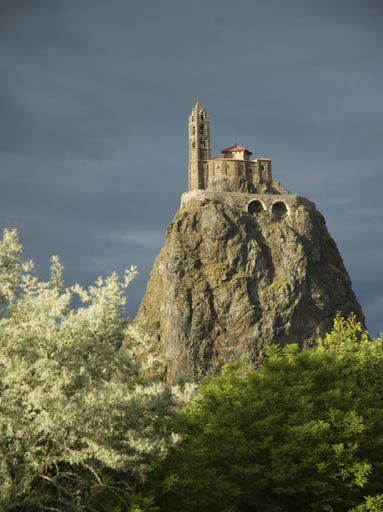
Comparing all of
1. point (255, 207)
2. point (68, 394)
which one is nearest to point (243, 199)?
point (255, 207)

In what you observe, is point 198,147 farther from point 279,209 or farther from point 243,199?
point 279,209

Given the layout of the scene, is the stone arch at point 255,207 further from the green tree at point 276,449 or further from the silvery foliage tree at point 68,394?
the silvery foliage tree at point 68,394

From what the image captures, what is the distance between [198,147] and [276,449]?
126539mm

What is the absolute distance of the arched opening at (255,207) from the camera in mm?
155000

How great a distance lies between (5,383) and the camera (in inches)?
1085

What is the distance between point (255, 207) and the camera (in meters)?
156

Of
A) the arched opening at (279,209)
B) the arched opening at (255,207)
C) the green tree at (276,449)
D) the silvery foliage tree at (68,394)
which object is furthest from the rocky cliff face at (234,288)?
the silvery foliage tree at (68,394)

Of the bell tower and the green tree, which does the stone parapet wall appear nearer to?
the bell tower

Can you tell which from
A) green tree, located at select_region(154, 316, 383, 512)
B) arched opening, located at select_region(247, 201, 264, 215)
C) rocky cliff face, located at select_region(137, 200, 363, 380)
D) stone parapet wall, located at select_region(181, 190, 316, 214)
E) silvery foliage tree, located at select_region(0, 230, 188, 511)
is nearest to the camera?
silvery foliage tree, located at select_region(0, 230, 188, 511)

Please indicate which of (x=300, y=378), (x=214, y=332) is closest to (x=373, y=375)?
(x=300, y=378)

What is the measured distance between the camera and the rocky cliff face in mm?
142375

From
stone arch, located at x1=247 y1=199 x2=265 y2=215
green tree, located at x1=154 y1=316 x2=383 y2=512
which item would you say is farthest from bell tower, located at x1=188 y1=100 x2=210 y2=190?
green tree, located at x1=154 y1=316 x2=383 y2=512

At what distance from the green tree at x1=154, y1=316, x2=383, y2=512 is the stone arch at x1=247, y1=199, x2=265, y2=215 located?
110 metres

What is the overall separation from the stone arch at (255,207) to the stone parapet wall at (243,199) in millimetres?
439
